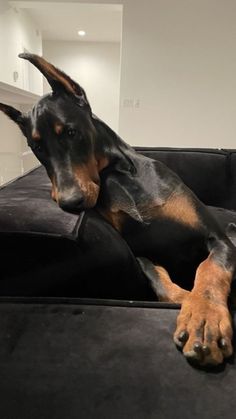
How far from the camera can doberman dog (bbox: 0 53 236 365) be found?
107 cm

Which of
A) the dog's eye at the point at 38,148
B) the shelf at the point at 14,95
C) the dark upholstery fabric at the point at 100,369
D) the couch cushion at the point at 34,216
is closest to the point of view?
the dark upholstery fabric at the point at 100,369

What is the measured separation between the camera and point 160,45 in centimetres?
466

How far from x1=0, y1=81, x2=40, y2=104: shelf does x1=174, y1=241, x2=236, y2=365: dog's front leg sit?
2.46m

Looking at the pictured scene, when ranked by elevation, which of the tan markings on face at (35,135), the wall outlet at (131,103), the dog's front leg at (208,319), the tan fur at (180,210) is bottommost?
the dog's front leg at (208,319)

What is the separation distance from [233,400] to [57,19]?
24.2ft

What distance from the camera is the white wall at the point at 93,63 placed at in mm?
8531

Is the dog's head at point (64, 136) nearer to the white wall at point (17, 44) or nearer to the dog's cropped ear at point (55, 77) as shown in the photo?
the dog's cropped ear at point (55, 77)

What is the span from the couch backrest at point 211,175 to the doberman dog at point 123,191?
744 mm

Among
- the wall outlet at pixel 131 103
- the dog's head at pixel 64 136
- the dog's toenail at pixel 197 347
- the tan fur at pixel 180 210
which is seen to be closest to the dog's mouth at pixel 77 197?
the dog's head at pixel 64 136

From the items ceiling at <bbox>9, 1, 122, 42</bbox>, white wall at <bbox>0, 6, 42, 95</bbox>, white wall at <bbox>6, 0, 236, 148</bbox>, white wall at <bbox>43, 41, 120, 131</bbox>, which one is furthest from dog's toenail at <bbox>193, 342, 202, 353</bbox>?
white wall at <bbox>43, 41, 120, 131</bbox>

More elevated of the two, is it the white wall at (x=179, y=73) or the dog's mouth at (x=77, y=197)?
the white wall at (x=179, y=73)

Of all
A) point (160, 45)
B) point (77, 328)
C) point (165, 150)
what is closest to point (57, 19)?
point (160, 45)

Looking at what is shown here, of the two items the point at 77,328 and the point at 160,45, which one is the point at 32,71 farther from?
the point at 77,328

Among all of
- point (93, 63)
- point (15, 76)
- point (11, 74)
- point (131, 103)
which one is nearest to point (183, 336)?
point (131, 103)
